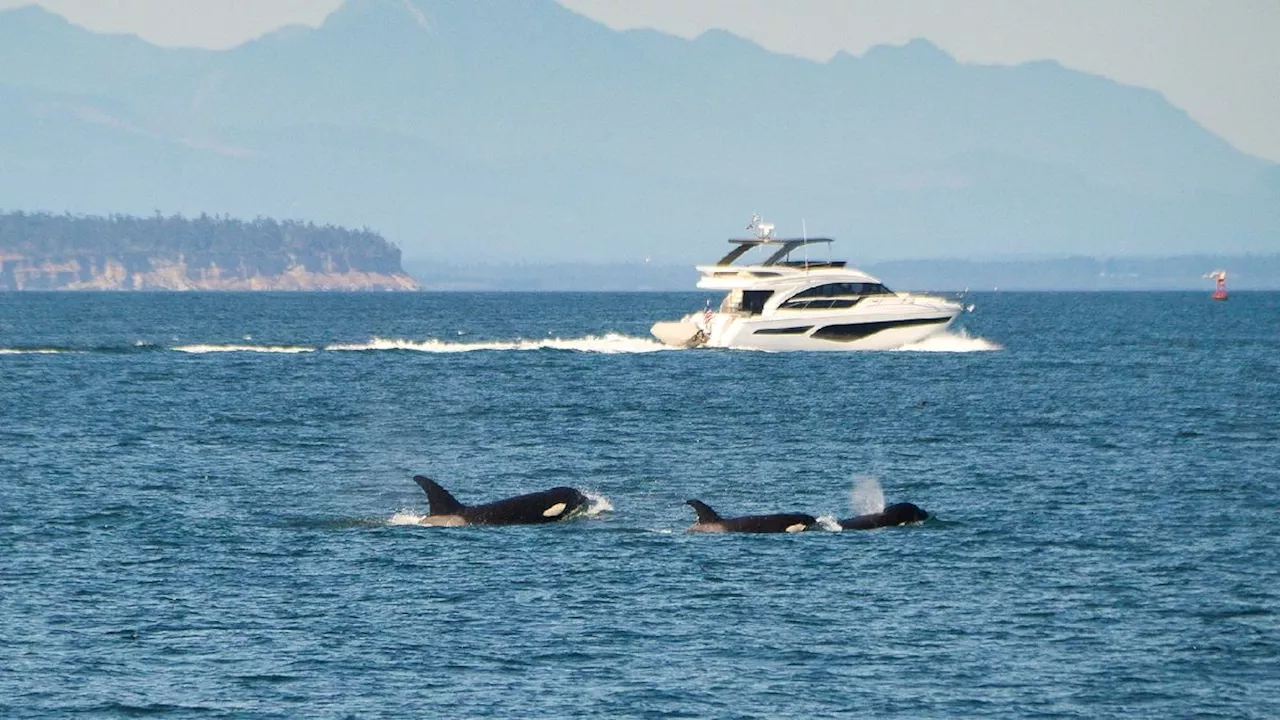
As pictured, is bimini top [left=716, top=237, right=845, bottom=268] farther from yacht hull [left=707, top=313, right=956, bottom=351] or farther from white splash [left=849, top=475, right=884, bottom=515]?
white splash [left=849, top=475, right=884, bottom=515]

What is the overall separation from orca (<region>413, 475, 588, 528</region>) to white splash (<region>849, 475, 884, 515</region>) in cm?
802

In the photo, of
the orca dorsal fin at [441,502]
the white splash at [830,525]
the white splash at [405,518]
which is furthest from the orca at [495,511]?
the white splash at [830,525]

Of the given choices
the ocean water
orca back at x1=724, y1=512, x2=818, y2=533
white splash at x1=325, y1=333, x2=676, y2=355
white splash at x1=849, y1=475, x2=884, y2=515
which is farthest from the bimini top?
orca back at x1=724, y1=512, x2=818, y2=533

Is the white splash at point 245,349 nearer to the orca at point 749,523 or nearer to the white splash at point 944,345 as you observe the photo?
the white splash at point 944,345

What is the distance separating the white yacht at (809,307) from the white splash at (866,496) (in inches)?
1976

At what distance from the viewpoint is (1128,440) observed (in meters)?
64.9

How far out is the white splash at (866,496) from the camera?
47172mm

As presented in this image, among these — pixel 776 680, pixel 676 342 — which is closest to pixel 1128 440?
pixel 776 680

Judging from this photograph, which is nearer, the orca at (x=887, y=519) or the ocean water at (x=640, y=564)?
the ocean water at (x=640, y=564)

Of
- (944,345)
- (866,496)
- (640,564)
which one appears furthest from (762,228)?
(640,564)

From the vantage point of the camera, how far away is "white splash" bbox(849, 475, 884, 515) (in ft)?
155

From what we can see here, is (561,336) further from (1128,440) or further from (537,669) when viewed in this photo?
(537,669)

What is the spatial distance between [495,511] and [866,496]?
11359mm

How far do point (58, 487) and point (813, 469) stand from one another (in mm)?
21113
